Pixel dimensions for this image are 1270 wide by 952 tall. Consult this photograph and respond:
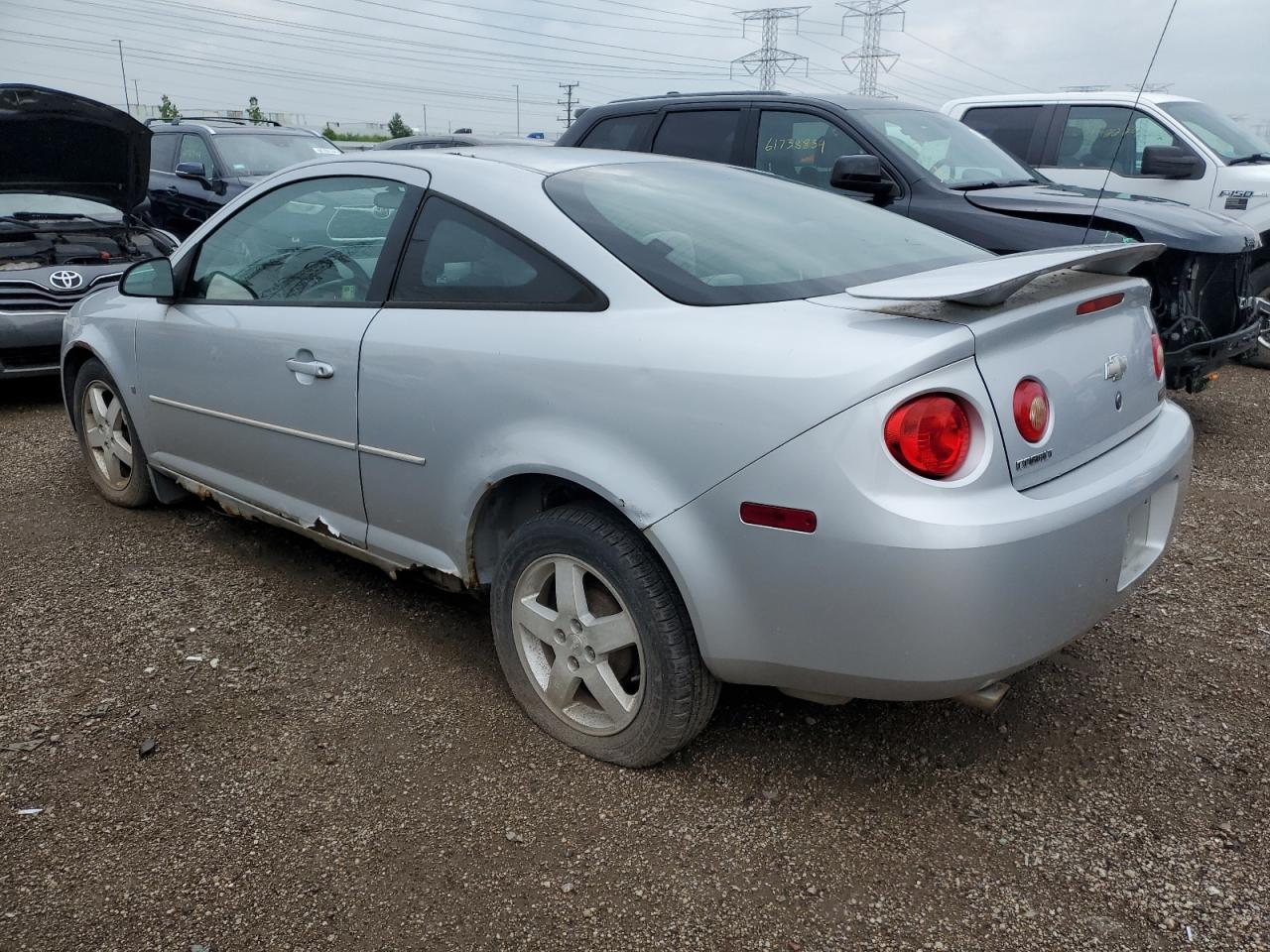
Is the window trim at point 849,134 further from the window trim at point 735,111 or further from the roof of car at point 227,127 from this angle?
the roof of car at point 227,127

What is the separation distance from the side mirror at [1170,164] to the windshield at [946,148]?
1.46m

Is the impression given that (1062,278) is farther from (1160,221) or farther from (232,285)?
(1160,221)

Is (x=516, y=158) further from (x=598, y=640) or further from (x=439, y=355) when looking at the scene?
(x=598, y=640)

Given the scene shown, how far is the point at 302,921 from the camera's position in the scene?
2080 mm

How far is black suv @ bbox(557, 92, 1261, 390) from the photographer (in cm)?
504

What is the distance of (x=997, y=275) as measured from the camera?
215cm

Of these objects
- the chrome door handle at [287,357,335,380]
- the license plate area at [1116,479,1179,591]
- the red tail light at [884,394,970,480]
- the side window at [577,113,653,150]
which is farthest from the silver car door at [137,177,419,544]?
the side window at [577,113,653,150]

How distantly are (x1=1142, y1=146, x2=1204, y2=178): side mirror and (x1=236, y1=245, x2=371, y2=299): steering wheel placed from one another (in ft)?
20.1

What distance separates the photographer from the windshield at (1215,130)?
7.57 meters

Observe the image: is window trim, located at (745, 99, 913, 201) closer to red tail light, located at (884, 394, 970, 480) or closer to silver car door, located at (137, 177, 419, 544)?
silver car door, located at (137, 177, 419, 544)

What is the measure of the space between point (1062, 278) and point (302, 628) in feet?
8.28

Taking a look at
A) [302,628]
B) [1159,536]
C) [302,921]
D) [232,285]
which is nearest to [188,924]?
[302,921]

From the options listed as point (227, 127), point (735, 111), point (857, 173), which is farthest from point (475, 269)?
point (227, 127)

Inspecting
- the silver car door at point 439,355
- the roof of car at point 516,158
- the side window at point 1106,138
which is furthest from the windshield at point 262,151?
the silver car door at point 439,355
